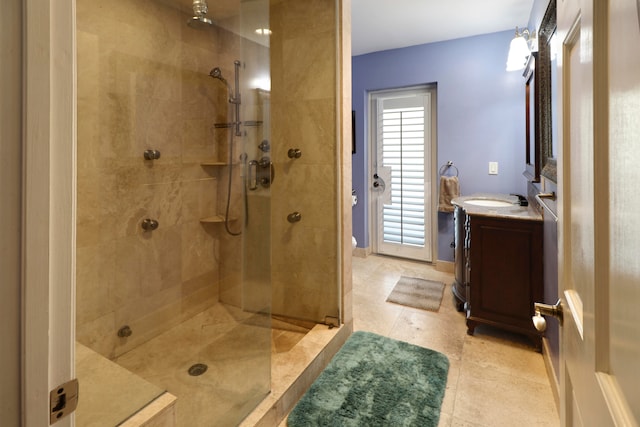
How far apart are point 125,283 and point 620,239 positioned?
7.05 ft

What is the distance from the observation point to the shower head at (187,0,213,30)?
6.66 ft

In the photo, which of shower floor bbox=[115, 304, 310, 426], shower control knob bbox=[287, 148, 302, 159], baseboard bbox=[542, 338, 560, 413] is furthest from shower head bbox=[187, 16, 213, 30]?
baseboard bbox=[542, 338, 560, 413]

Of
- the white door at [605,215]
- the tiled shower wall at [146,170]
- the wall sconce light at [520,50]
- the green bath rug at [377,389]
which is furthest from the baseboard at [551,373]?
the wall sconce light at [520,50]

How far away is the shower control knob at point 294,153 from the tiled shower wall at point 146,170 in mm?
453

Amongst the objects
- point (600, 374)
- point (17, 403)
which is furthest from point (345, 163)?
point (17, 403)

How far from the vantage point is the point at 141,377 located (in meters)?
1.38

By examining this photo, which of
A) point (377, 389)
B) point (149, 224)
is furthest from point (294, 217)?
point (377, 389)

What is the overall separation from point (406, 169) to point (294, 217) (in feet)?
6.84

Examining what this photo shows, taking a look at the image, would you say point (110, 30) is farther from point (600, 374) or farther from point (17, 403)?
point (600, 374)

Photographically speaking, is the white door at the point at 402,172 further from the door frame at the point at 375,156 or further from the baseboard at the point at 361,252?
the baseboard at the point at 361,252

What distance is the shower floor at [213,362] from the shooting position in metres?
1.40

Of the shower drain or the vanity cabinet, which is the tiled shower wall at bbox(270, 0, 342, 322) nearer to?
the shower drain

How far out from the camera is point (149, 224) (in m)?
2.01

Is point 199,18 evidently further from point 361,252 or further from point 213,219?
point 361,252
